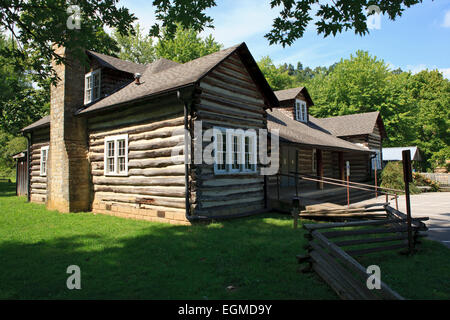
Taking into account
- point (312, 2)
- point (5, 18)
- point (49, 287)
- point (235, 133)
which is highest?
point (312, 2)

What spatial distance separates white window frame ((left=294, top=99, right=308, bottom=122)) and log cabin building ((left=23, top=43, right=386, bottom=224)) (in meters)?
7.38

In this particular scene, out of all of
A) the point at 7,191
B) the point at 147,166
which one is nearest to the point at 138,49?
the point at 7,191

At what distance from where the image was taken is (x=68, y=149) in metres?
13.4

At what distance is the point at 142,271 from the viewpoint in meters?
5.68

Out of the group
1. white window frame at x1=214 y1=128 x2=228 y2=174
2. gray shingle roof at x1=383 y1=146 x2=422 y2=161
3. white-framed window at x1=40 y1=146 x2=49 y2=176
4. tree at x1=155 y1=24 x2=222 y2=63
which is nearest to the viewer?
white window frame at x1=214 y1=128 x2=228 y2=174

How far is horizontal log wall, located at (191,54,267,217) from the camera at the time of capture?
1002 centimetres

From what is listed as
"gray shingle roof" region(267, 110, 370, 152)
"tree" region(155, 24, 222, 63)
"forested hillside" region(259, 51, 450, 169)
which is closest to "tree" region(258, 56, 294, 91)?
"forested hillside" region(259, 51, 450, 169)

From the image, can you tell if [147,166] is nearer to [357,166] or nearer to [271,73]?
[357,166]

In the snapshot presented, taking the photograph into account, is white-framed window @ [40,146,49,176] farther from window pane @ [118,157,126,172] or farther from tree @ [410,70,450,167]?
tree @ [410,70,450,167]

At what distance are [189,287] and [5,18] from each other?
24.3ft

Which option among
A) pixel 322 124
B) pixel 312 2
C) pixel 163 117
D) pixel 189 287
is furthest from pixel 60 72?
pixel 322 124

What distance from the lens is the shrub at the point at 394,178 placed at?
883 inches

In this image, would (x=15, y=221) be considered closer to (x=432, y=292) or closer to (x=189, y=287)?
(x=189, y=287)

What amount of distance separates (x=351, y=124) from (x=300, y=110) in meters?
7.00
